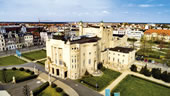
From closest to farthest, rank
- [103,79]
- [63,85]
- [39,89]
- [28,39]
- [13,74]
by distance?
[39,89] → [63,85] → [103,79] → [13,74] → [28,39]

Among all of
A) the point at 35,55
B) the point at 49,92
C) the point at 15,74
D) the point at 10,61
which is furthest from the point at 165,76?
the point at 10,61

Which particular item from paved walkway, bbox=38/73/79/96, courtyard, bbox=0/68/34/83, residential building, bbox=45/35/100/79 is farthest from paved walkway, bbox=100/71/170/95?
courtyard, bbox=0/68/34/83

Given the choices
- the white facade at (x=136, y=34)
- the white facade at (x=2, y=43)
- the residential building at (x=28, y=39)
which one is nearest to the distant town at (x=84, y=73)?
the white facade at (x=2, y=43)

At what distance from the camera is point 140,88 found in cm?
4778

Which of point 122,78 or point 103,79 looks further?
point 122,78

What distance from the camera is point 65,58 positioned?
54812 millimetres

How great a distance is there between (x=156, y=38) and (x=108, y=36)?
301ft

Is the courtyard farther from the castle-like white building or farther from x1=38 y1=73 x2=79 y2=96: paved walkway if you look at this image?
the castle-like white building

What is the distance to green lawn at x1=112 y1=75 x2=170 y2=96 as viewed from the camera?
44.5 m

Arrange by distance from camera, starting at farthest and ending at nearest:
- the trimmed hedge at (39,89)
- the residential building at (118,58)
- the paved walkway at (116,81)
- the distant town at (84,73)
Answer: the residential building at (118,58)
the paved walkway at (116,81)
the distant town at (84,73)
the trimmed hedge at (39,89)

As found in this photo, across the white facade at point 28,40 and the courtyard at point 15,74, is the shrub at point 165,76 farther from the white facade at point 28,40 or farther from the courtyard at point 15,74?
the white facade at point 28,40

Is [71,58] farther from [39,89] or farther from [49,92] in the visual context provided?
[39,89]

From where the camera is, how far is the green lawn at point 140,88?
44.5m

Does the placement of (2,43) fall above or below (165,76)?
above
